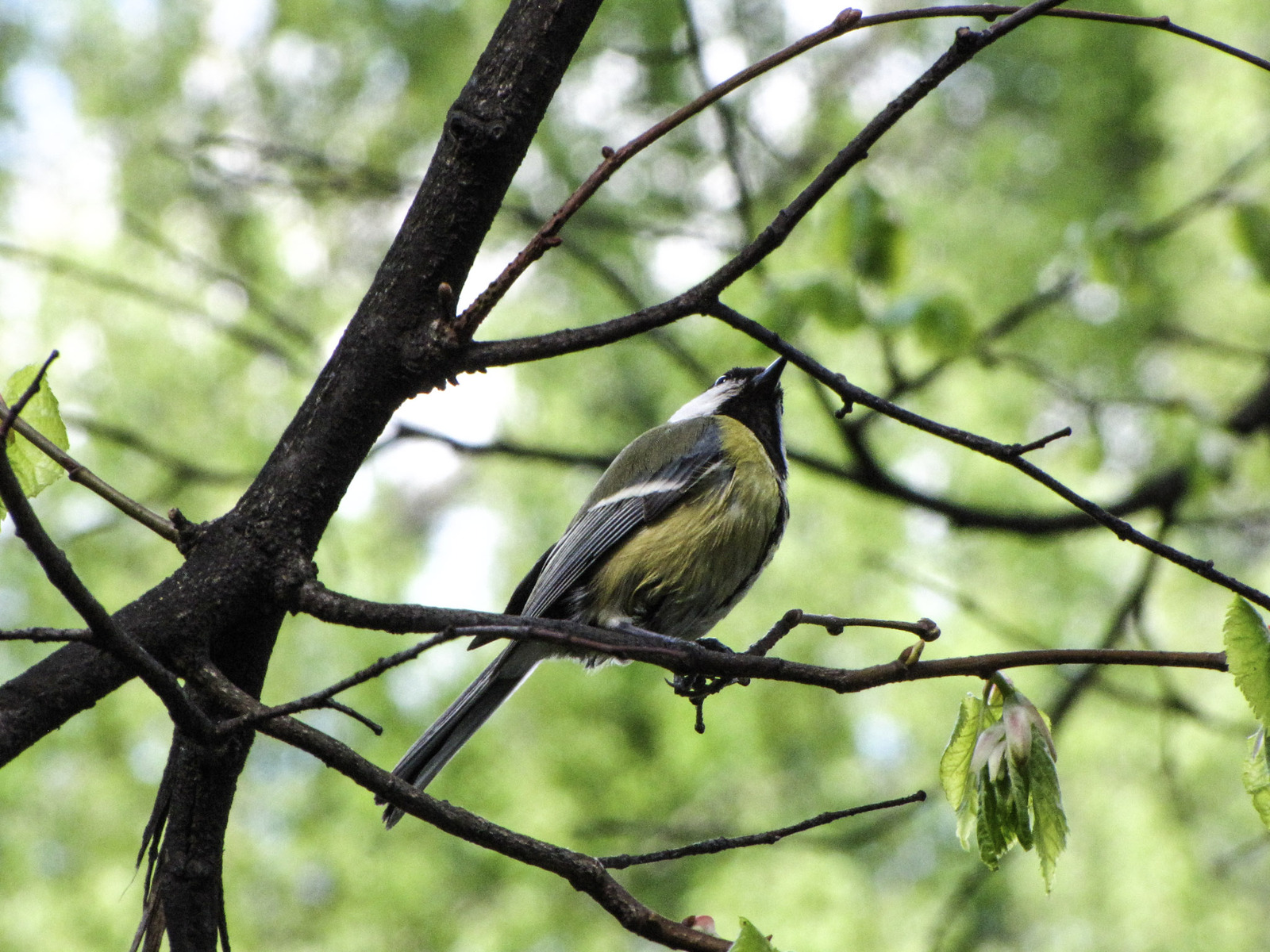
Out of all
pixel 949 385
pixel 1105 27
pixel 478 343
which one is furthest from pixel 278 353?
pixel 1105 27

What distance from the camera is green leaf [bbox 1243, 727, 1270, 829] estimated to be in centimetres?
126

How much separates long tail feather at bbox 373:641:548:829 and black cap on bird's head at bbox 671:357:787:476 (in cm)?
104

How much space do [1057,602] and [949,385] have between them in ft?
4.79

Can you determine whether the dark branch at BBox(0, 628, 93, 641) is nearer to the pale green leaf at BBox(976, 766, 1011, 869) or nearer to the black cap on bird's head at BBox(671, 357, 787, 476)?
the pale green leaf at BBox(976, 766, 1011, 869)

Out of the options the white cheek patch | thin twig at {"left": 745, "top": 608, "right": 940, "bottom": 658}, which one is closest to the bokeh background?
the white cheek patch

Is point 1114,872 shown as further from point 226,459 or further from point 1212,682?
point 226,459

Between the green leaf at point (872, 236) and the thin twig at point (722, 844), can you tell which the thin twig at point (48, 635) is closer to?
the thin twig at point (722, 844)

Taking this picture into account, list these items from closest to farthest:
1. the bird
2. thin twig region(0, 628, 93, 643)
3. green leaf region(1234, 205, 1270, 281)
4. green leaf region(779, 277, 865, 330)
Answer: thin twig region(0, 628, 93, 643) → the bird → green leaf region(779, 277, 865, 330) → green leaf region(1234, 205, 1270, 281)

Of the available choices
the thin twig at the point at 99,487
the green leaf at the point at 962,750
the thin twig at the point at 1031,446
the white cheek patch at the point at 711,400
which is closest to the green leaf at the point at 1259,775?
the green leaf at the point at 962,750

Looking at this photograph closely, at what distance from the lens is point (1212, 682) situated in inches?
291

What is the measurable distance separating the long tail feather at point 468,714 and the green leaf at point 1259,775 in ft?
4.89

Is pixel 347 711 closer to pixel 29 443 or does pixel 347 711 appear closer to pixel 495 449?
pixel 29 443

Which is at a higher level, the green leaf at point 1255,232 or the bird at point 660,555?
the green leaf at point 1255,232

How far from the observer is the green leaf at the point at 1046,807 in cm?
136
